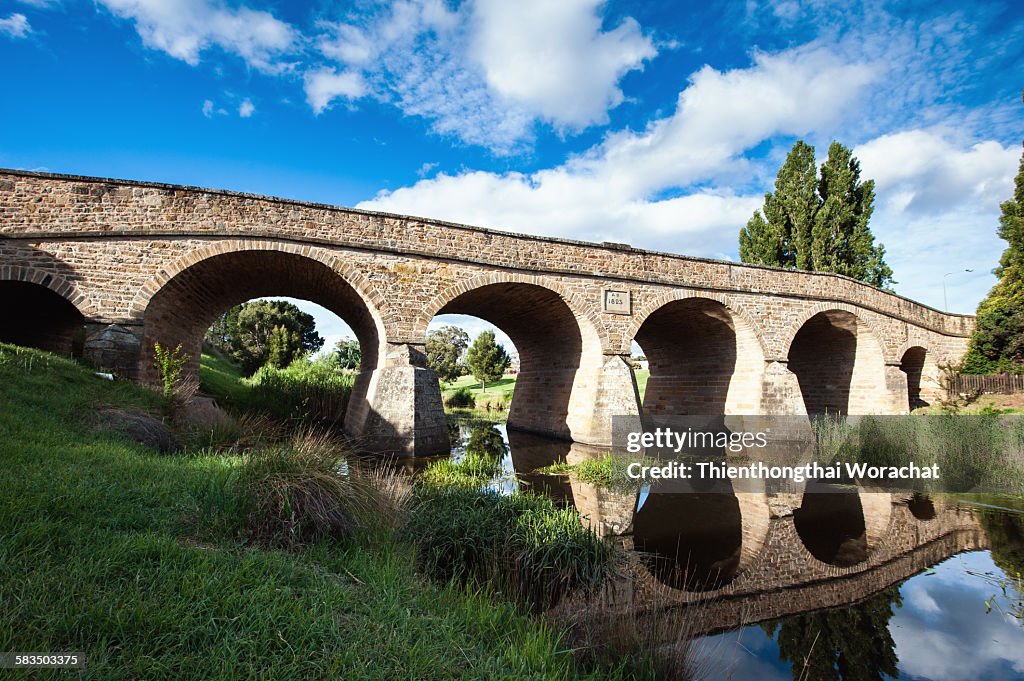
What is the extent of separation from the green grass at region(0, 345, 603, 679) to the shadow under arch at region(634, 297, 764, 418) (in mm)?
12551

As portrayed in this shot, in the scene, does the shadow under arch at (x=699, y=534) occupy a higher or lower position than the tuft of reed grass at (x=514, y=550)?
lower

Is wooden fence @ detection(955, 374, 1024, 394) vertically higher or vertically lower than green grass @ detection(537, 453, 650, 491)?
higher

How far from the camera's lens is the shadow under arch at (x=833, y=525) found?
5.70 m

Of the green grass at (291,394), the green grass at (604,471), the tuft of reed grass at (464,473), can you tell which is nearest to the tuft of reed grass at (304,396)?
the green grass at (291,394)

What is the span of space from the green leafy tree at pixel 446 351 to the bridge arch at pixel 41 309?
24.1 m

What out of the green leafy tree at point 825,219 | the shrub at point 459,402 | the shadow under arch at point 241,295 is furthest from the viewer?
the shrub at point 459,402

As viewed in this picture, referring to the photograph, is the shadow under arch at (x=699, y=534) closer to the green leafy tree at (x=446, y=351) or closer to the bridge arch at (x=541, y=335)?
the bridge arch at (x=541, y=335)

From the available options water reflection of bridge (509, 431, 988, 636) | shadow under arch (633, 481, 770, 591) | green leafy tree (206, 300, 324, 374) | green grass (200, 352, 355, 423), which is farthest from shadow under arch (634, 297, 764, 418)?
green leafy tree (206, 300, 324, 374)

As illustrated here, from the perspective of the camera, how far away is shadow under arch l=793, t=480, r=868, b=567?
18.7 feet

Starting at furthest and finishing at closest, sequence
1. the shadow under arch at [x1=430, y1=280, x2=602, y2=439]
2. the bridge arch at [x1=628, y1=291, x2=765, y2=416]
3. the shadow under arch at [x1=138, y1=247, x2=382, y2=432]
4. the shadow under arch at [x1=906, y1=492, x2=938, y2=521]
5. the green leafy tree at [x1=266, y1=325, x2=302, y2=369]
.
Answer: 1. the green leafy tree at [x1=266, y1=325, x2=302, y2=369]
2. the bridge arch at [x1=628, y1=291, x2=765, y2=416]
3. the shadow under arch at [x1=430, y1=280, x2=602, y2=439]
4. the shadow under arch at [x1=138, y1=247, x2=382, y2=432]
5. the shadow under arch at [x1=906, y1=492, x2=938, y2=521]

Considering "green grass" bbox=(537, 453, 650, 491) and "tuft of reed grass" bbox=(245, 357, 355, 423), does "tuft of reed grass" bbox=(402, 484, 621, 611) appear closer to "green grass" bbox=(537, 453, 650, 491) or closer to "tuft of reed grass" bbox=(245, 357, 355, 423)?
"green grass" bbox=(537, 453, 650, 491)

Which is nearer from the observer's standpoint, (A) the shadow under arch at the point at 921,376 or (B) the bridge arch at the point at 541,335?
(B) the bridge arch at the point at 541,335

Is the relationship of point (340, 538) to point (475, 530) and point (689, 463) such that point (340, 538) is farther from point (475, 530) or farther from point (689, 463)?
point (689, 463)

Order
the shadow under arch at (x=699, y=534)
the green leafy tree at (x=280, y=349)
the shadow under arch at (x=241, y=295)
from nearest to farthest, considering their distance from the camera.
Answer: the shadow under arch at (x=699, y=534) < the shadow under arch at (x=241, y=295) < the green leafy tree at (x=280, y=349)
